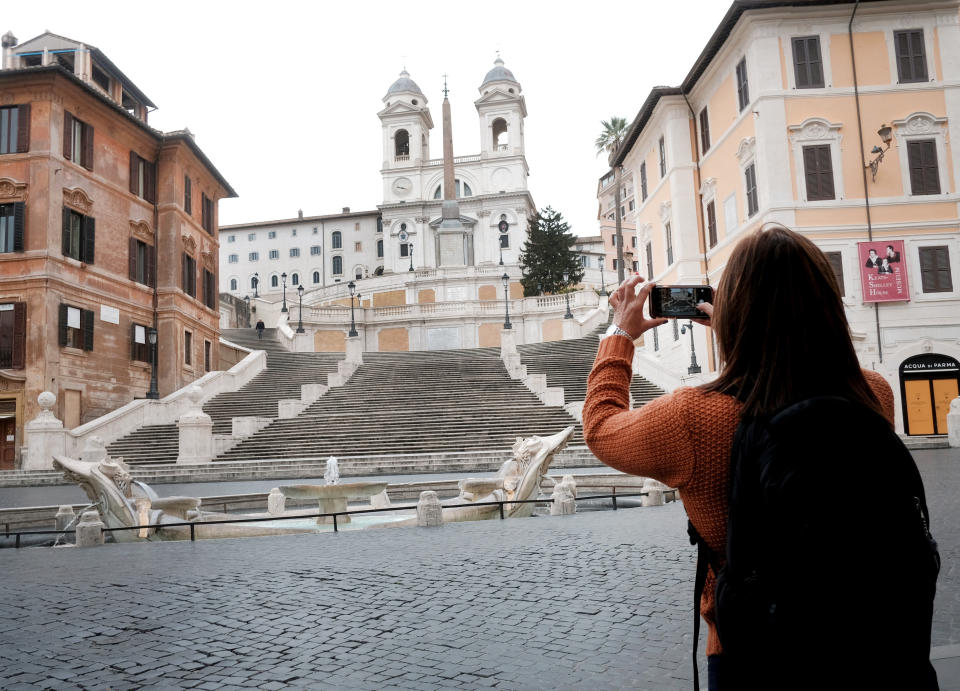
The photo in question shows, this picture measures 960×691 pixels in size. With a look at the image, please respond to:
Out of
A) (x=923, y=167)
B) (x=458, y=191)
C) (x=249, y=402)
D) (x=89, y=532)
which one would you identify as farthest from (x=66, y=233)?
(x=458, y=191)

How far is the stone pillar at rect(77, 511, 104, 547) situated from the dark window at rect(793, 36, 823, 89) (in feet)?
82.0

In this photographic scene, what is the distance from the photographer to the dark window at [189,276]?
36500mm

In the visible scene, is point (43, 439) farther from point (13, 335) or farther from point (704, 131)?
point (704, 131)

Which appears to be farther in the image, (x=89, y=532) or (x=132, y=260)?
(x=132, y=260)

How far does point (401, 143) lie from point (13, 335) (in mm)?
72312

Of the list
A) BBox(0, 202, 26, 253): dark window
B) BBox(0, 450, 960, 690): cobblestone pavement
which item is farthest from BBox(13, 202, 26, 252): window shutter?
BBox(0, 450, 960, 690): cobblestone pavement

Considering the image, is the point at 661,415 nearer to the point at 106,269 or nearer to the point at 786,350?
the point at 786,350

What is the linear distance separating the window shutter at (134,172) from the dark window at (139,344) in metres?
5.97

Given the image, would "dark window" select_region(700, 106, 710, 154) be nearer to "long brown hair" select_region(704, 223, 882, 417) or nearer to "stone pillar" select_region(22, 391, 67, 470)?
"stone pillar" select_region(22, 391, 67, 470)

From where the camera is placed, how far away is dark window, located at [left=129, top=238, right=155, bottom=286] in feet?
110

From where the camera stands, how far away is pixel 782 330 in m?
1.93

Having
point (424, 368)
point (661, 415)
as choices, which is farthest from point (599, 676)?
point (424, 368)

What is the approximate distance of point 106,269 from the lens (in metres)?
31.7

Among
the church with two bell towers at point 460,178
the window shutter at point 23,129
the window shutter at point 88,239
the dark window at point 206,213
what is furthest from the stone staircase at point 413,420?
the church with two bell towers at point 460,178
